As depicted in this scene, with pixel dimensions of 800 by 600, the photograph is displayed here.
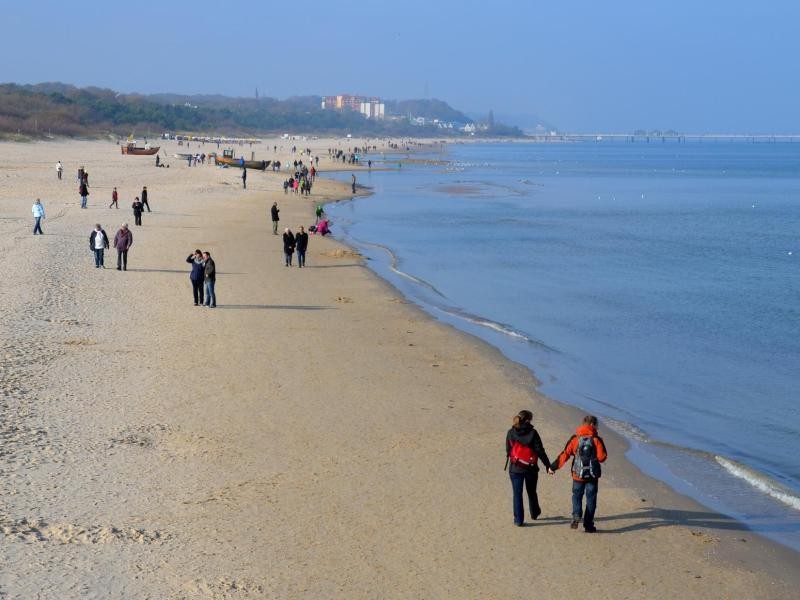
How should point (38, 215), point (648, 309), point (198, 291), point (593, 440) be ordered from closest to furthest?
point (593, 440) < point (198, 291) < point (648, 309) < point (38, 215)

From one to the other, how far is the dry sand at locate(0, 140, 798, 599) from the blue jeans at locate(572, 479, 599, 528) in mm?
202

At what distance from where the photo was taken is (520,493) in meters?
10.1

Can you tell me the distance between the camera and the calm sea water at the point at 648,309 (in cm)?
1387

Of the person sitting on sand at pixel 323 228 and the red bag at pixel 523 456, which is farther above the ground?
the red bag at pixel 523 456

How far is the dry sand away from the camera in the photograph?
8.88 m

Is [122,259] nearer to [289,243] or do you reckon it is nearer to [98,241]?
[98,241]

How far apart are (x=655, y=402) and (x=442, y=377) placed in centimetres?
358

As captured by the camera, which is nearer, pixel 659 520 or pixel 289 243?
pixel 659 520

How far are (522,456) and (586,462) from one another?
630mm

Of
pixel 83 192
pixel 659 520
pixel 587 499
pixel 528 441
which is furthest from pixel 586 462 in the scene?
pixel 83 192

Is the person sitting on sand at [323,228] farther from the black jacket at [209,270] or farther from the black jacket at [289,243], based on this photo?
the black jacket at [209,270]

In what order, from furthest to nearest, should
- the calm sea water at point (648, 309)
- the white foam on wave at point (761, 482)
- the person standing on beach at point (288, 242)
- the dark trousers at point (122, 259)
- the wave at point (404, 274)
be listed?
the person standing on beach at point (288, 242)
the wave at point (404, 274)
the dark trousers at point (122, 259)
the calm sea water at point (648, 309)
the white foam on wave at point (761, 482)

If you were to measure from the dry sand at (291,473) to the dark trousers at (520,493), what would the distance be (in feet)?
0.54

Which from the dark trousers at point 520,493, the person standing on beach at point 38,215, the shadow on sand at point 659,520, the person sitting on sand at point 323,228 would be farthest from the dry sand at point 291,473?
the person sitting on sand at point 323,228
